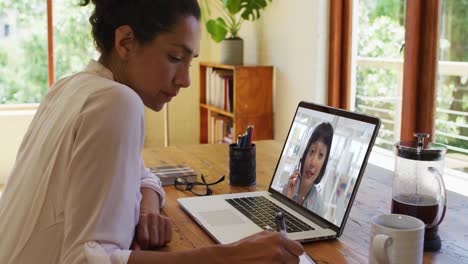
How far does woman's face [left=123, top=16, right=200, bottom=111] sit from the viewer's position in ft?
3.39

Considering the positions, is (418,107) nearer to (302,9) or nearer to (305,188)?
(302,9)

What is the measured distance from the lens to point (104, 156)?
0.86 metres

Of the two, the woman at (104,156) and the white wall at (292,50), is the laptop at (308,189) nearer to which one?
the woman at (104,156)

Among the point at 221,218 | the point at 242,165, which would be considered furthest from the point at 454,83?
the point at 221,218

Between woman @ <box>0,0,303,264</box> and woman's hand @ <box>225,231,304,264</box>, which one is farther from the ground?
woman @ <box>0,0,303,264</box>

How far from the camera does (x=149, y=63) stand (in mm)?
1049

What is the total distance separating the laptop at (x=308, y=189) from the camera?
3.81ft

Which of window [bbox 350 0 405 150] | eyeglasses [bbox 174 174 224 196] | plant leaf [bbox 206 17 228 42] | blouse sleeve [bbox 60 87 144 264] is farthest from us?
plant leaf [bbox 206 17 228 42]

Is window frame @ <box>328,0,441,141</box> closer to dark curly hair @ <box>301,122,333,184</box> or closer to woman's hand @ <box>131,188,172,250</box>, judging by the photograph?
dark curly hair @ <box>301,122,333,184</box>

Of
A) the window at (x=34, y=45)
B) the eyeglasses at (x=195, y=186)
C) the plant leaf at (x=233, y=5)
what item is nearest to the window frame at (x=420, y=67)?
the plant leaf at (x=233, y=5)

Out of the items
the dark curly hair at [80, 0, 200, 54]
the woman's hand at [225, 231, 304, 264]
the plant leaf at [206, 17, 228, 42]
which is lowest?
the woman's hand at [225, 231, 304, 264]

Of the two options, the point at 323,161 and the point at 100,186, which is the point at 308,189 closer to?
the point at 323,161

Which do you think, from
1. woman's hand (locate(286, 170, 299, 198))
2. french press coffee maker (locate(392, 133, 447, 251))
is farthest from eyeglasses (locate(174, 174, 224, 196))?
french press coffee maker (locate(392, 133, 447, 251))

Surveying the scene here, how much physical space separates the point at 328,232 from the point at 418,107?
1.68 metres
